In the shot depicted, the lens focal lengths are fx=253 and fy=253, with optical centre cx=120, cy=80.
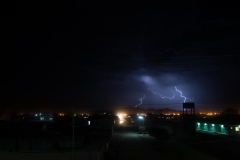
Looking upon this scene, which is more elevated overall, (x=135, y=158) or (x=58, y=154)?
(x=58, y=154)

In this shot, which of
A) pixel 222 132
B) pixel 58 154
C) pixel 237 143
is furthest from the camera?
pixel 222 132

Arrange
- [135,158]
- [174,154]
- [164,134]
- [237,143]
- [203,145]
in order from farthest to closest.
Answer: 1. [164,134]
2. [203,145]
3. [237,143]
4. [174,154]
5. [135,158]

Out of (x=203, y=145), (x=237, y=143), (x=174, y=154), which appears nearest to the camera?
(x=174, y=154)

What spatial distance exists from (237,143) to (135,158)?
14.4 metres

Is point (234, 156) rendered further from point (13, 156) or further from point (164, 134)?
point (13, 156)

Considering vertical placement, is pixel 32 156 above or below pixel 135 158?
above

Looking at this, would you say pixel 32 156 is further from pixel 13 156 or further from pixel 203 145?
pixel 203 145

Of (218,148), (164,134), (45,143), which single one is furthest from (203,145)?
(45,143)

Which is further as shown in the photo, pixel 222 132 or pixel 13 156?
pixel 222 132

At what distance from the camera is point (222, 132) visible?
48.6 metres

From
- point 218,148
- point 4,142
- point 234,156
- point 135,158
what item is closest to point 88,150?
point 135,158

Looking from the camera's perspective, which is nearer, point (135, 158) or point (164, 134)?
point (135, 158)

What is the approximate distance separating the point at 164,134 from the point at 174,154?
37.6 feet

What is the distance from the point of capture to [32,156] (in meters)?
19.0
